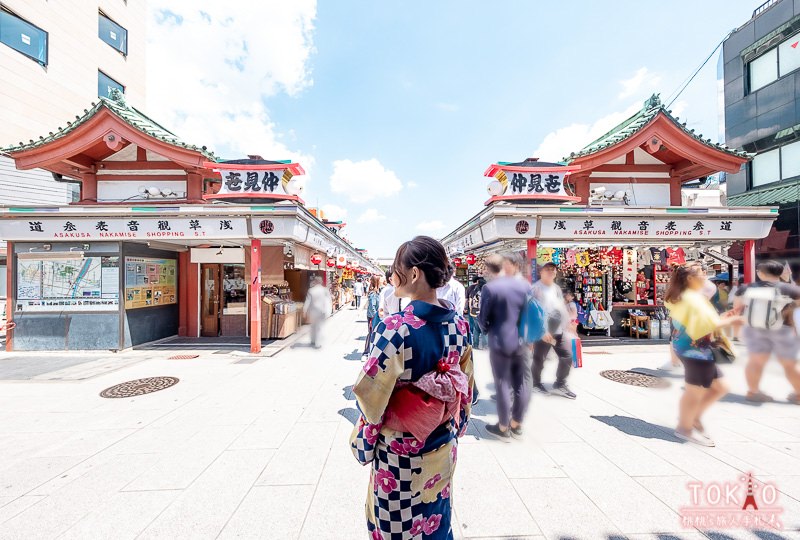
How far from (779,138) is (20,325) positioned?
28554mm

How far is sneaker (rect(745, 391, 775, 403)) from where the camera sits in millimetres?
5141

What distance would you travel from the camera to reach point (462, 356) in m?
1.95

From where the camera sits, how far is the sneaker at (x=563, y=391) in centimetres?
546

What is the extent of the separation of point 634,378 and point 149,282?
41.4 feet

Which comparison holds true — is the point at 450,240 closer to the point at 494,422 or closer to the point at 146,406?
the point at 494,422

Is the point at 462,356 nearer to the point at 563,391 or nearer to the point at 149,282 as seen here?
the point at 563,391

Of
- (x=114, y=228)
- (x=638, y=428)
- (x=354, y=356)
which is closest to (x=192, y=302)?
(x=114, y=228)

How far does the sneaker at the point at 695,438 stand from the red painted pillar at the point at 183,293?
1272 cm

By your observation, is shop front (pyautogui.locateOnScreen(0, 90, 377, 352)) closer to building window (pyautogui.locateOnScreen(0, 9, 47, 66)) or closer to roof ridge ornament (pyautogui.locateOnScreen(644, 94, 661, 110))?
building window (pyautogui.locateOnScreen(0, 9, 47, 66))

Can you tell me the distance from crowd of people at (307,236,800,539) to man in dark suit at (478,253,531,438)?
0.01 meters

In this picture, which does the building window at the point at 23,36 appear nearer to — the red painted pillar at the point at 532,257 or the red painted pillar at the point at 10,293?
the red painted pillar at the point at 10,293

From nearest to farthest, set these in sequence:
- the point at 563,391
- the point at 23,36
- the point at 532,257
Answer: the point at 563,391, the point at 532,257, the point at 23,36

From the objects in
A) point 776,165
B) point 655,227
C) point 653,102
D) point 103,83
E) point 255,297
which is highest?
point 103,83

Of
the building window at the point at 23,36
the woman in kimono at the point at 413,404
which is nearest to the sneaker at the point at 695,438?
the woman in kimono at the point at 413,404
